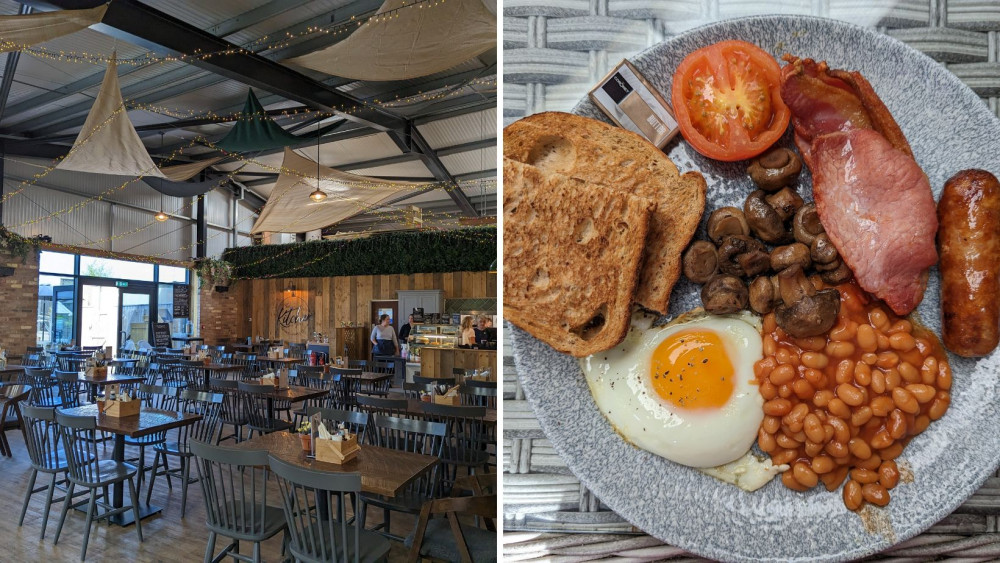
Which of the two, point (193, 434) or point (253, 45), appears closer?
point (193, 434)

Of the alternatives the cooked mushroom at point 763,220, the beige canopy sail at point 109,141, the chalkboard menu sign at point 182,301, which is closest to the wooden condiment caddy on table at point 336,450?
the cooked mushroom at point 763,220

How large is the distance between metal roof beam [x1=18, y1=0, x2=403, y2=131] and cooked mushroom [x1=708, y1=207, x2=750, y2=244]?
241 inches

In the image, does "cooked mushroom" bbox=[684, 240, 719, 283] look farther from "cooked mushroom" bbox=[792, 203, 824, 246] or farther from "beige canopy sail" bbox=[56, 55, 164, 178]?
"beige canopy sail" bbox=[56, 55, 164, 178]

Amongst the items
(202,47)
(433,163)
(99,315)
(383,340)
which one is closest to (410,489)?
(202,47)

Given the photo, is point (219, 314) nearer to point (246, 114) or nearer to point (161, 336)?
point (161, 336)

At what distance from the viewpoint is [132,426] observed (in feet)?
12.2

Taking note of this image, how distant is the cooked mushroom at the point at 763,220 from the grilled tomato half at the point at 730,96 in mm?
101

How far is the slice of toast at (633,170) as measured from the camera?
1146 mm

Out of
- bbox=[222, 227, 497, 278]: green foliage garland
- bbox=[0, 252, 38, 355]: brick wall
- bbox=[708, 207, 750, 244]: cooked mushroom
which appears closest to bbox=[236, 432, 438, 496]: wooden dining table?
bbox=[708, 207, 750, 244]: cooked mushroom

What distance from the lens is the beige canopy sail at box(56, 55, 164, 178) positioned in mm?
5391

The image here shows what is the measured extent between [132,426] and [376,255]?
9090mm

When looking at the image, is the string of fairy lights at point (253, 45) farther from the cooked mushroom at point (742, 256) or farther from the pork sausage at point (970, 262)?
the pork sausage at point (970, 262)

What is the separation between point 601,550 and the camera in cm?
118

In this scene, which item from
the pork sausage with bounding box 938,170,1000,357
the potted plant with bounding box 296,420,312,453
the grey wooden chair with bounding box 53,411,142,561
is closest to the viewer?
the pork sausage with bounding box 938,170,1000,357
